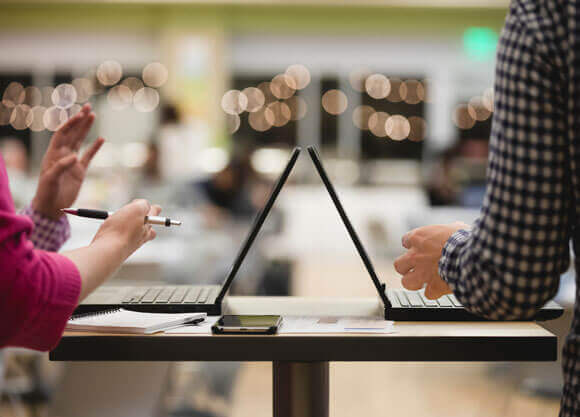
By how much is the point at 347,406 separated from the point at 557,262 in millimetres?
807

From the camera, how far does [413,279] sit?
3.38 ft

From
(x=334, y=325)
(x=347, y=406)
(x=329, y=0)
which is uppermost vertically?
(x=329, y=0)

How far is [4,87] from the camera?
27.9 ft

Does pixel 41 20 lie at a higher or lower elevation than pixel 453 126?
higher

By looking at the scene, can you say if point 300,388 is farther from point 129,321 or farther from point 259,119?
point 259,119

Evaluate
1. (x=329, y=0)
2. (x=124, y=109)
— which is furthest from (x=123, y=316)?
(x=124, y=109)

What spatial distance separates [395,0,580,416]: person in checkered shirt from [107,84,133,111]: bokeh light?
8.21m

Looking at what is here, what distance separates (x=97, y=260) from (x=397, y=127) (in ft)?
26.5

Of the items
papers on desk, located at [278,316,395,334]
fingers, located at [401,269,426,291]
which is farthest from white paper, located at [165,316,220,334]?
fingers, located at [401,269,426,291]

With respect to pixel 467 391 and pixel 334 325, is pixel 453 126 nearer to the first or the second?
pixel 467 391

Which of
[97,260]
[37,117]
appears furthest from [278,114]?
[97,260]

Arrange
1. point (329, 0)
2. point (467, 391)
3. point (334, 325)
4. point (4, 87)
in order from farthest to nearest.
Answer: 1. point (4, 87)
2. point (329, 0)
3. point (467, 391)
4. point (334, 325)

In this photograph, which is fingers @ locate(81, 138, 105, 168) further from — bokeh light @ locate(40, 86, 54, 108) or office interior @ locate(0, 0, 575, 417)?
bokeh light @ locate(40, 86, 54, 108)

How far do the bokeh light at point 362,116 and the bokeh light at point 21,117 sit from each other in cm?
434
